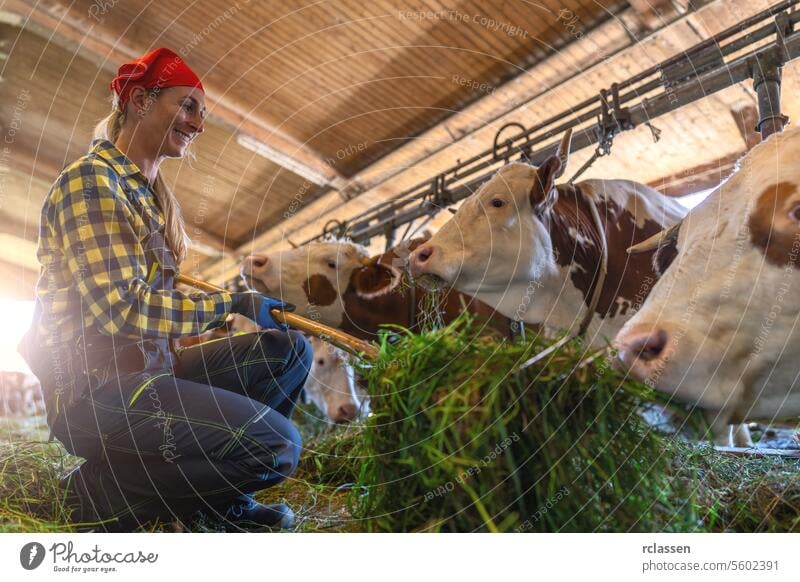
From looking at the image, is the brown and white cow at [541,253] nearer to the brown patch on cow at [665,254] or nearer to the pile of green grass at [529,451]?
the brown patch on cow at [665,254]

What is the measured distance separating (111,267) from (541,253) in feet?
5.21

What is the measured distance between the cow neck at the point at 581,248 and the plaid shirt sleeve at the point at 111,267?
1.48 m

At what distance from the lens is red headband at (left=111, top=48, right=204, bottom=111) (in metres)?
1.69

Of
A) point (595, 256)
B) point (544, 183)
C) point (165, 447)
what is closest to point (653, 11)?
point (544, 183)

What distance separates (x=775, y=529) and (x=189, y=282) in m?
1.56

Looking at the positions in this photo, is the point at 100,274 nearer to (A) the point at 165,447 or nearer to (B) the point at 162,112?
(A) the point at 165,447

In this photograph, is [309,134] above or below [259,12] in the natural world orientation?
below

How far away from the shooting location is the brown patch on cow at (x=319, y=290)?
3.64m

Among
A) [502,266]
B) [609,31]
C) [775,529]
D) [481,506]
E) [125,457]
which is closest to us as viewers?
[481,506]

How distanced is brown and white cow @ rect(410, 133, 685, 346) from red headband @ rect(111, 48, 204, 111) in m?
1.04

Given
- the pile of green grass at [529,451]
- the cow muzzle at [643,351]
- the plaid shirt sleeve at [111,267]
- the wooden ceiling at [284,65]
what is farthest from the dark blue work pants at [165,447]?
the wooden ceiling at [284,65]

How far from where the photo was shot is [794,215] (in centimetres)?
126
